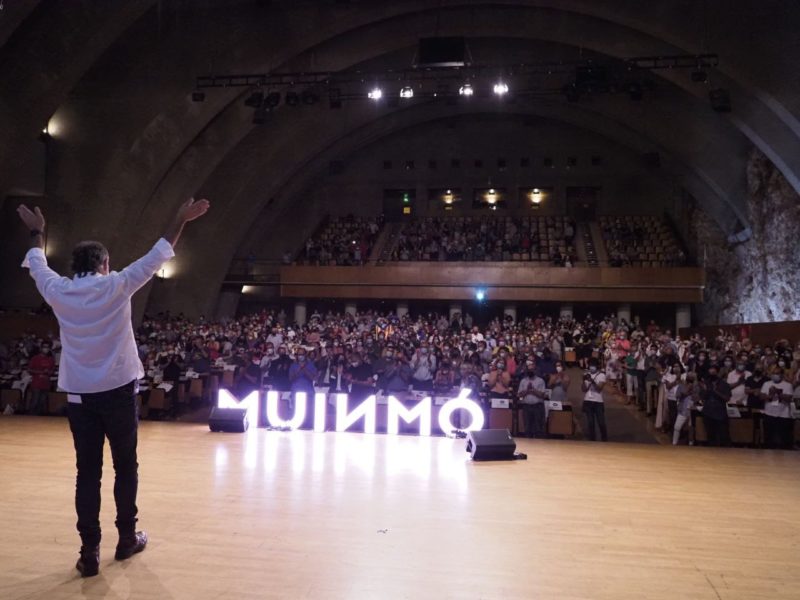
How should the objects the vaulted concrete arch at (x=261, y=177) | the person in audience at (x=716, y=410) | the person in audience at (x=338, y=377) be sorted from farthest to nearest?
the vaulted concrete arch at (x=261, y=177)
the person in audience at (x=338, y=377)
the person in audience at (x=716, y=410)

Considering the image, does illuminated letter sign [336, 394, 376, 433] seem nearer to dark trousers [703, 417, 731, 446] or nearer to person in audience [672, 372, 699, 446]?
person in audience [672, 372, 699, 446]

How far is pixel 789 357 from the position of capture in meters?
11.7

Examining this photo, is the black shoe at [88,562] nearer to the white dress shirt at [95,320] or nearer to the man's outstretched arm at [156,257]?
the white dress shirt at [95,320]

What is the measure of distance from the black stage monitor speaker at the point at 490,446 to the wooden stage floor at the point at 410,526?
168mm

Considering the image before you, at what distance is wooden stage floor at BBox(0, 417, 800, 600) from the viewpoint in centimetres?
338

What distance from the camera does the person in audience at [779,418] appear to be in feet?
29.7

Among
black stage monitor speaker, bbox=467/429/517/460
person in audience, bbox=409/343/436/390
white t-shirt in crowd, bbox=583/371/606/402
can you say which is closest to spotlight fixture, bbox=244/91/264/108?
person in audience, bbox=409/343/436/390

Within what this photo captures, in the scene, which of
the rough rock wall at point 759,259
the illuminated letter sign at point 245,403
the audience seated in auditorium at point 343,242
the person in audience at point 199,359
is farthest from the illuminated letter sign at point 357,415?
the audience seated in auditorium at point 343,242

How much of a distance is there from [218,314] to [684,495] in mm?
22329

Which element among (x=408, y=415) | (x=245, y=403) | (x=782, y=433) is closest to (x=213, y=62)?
(x=245, y=403)

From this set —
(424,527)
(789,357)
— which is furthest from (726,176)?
(424,527)

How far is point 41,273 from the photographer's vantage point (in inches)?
138

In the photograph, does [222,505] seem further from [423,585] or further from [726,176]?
[726,176]

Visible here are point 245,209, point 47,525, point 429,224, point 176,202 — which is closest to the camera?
point 47,525
